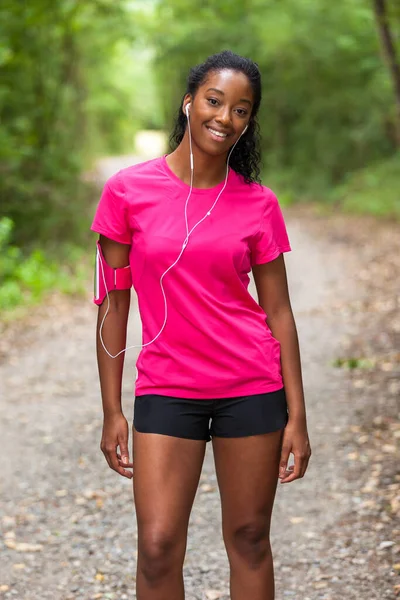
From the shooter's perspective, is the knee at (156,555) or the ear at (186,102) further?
the ear at (186,102)

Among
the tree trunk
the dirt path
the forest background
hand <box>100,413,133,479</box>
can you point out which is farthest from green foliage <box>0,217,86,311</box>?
hand <box>100,413,133,479</box>

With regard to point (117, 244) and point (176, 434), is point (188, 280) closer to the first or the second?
point (117, 244)

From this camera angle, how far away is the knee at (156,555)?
2438 millimetres

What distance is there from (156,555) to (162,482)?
0.69ft

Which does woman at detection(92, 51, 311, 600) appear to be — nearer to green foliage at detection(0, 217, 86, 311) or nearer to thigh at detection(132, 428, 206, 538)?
thigh at detection(132, 428, 206, 538)

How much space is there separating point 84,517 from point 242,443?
2.63m

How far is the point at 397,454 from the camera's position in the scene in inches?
216

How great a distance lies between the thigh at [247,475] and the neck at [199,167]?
0.79 metres

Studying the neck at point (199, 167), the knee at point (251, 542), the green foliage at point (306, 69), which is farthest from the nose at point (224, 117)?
the green foliage at point (306, 69)

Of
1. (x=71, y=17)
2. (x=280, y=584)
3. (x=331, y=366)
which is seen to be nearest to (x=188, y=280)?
(x=280, y=584)

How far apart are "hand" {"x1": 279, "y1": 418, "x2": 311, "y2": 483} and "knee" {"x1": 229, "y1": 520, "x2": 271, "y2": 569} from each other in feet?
0.55

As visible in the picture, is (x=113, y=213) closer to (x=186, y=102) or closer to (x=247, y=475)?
(x=186, y=102)

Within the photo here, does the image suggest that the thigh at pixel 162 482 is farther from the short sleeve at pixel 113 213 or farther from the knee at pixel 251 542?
the short sleeve at pixel 113 213

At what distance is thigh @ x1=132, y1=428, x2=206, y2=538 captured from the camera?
2.45 meters
